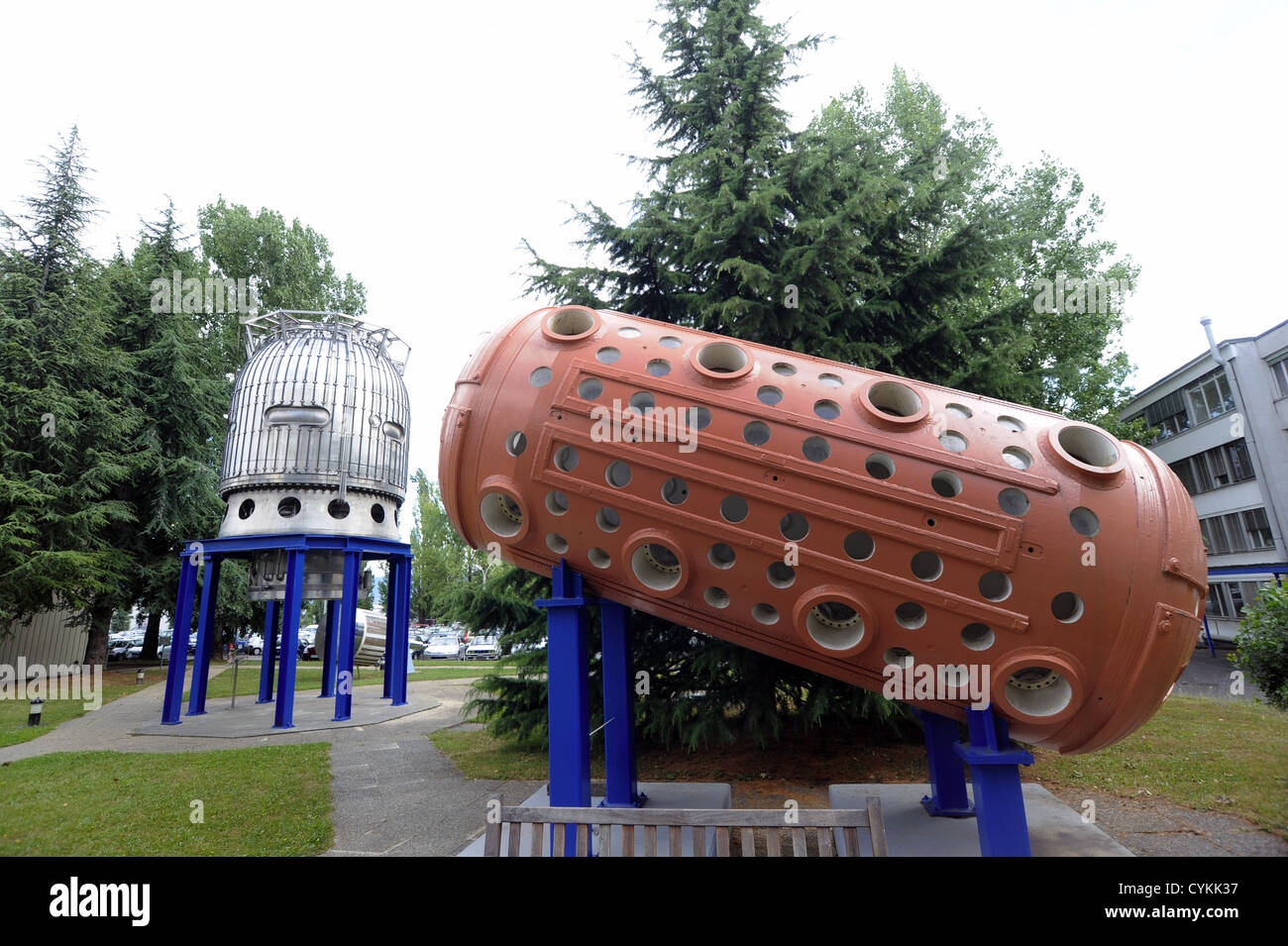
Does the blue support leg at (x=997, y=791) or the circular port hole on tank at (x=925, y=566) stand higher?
the circular port hole on tank at (x=925, y=566)

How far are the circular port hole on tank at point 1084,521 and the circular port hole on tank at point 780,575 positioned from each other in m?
2.13

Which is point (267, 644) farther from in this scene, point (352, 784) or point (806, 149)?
point (806, 149)

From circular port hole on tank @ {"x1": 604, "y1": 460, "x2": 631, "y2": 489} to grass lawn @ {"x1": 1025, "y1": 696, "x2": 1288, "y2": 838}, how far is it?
8063mm

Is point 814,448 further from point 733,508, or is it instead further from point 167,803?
point 167,803

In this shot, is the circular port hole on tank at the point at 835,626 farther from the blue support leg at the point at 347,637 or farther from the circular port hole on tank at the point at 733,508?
the blue support leg at the point at 347,637

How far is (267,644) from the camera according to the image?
20.1 meters

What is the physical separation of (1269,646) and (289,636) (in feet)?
58.9

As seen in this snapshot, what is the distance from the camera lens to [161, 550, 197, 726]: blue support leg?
15.9 m

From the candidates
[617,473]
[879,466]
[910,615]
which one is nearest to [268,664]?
[617,473]

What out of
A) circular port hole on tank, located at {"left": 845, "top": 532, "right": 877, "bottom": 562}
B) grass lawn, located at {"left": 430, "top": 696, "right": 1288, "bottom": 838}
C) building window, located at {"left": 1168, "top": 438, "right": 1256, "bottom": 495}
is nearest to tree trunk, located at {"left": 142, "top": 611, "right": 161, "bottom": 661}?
grass lawn, located at {"left": 430, "top": 696, "right": 1288, "bottom": 838}

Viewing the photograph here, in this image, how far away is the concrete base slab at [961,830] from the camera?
6.04 meters

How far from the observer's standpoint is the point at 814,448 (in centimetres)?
543

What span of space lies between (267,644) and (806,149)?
20250 millimetres

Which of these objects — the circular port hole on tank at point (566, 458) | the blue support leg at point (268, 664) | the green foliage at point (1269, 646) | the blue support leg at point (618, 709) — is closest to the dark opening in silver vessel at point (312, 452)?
the blue support leg at point (268, 664)
